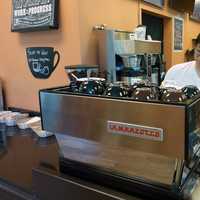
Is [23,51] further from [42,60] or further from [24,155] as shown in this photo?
[24,155]

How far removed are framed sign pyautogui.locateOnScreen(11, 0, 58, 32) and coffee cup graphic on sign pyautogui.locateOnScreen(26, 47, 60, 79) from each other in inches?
4.5

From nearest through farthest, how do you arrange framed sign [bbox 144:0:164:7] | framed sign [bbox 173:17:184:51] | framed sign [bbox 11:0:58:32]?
framed sign [bbox 11:0:58:32], framed sign [bbox 144:0:164:7], framed sign [bbox 173:17:184:51]

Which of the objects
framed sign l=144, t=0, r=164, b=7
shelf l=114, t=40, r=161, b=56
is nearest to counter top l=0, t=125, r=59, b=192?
shelf l=114, t=40, r=161, b=56

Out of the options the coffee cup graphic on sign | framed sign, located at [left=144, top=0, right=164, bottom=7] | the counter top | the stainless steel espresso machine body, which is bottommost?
the counter top

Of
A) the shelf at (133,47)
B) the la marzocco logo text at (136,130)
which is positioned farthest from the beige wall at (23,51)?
the la marzocco logo text at (136,130)

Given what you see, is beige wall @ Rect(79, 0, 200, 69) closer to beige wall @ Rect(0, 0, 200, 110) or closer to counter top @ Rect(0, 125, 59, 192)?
beige wall @ Rect(0, 0, 200, 110)

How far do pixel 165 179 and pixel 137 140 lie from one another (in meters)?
0.12

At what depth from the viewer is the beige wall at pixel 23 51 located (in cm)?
119

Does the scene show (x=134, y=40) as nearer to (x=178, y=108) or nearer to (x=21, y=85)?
(x=21, y=85)

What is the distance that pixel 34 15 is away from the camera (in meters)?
1.25

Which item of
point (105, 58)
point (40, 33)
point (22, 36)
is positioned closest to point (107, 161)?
point (105, 58)

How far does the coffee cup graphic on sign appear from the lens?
1.27 meters

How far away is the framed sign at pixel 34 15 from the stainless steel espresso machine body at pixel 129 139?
62 centimetres

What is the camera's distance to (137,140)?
0.51m
